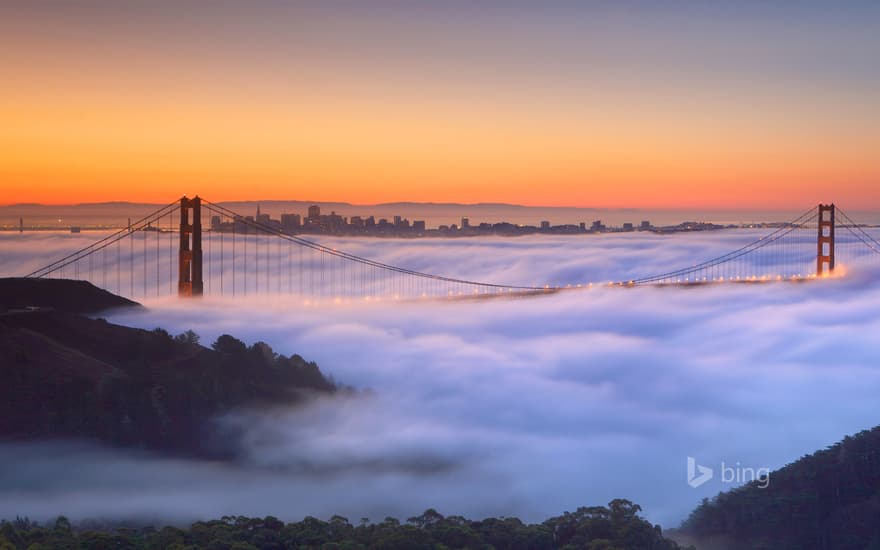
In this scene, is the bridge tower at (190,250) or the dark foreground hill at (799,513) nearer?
the dark foreground hill at (799,513)

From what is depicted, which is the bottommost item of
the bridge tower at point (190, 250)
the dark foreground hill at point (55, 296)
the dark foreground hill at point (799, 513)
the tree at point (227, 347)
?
the dark foreground hill at point (799, 513)

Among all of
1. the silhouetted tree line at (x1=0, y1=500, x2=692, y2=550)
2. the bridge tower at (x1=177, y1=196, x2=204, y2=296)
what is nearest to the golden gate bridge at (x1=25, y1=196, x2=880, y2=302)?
the bridge tower at (x1=177, y1=196, x2=204, y2=296)

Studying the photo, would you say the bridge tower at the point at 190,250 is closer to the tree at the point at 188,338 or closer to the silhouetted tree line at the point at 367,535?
the tree at the point at 188,338

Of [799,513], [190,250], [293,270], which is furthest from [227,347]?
[293,270]

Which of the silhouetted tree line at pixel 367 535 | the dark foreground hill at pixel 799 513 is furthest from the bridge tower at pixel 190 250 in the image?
the dark foreground hill at pixel 799 513

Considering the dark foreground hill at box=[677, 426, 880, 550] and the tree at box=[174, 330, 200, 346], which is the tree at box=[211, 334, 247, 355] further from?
the dark foreground hill at box=[677, 426, 880, 550]

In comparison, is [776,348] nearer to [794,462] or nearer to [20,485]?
[794,462]
